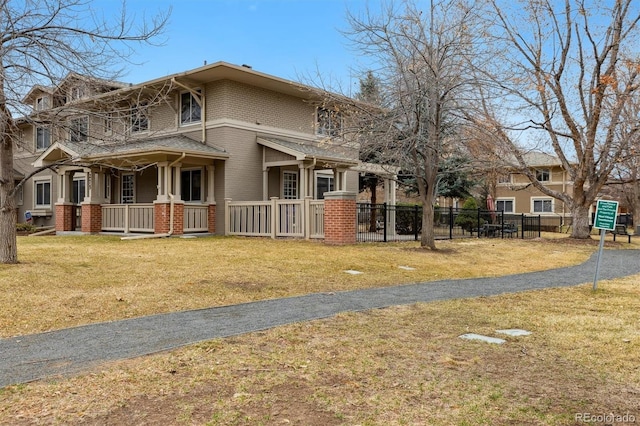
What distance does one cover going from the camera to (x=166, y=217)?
17.5 meters

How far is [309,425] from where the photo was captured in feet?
10.8

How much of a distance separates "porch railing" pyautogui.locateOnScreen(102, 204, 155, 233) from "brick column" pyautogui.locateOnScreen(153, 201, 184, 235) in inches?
34.1

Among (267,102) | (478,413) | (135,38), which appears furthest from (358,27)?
(478,413)

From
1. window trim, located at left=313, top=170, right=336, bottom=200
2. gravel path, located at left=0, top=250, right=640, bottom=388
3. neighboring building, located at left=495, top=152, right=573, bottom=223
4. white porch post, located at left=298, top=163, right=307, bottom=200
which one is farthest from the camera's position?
neighboring building, located at left=495, top=152, right=573, bottom=223

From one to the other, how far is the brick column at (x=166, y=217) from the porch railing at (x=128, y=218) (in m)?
0.87

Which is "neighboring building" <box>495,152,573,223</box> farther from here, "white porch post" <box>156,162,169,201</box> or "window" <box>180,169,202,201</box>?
Answer: "white porch post" <box>156,162,169,201</box>

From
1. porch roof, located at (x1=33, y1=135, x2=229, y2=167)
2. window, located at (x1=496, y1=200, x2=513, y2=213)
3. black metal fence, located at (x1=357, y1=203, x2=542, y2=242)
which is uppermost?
porch roof, located at (x1=33, y1=135, x2=229, y2=167)

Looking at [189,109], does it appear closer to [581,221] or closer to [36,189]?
[36,189]

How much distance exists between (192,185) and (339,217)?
7.02 meters

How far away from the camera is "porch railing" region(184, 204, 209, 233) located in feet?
59.2

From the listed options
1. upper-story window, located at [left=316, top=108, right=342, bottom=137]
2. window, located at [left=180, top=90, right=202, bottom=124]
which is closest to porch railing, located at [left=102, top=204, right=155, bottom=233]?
window, located at [left=180, top=90, right=202, bottom=124]

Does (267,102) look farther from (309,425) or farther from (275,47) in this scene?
(309,425)

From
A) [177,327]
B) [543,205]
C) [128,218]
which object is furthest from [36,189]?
[543,205]

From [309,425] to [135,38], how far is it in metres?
8.45
